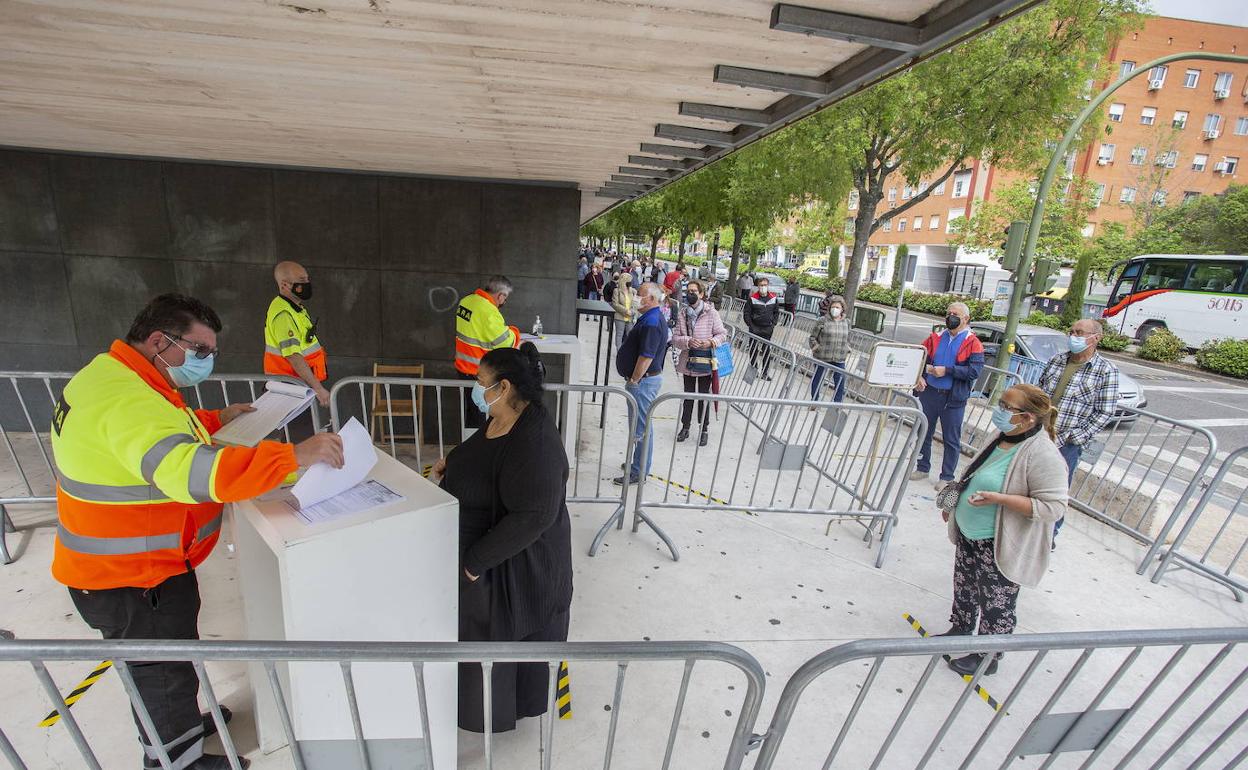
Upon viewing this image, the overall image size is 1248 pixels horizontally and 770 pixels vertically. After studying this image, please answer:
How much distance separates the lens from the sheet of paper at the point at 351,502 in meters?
1.92

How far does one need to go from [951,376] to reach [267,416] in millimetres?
5868

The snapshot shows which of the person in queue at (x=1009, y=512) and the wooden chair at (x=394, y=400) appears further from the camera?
the wooden chair at (x=394, y=400)

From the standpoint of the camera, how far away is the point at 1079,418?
4.66 metres

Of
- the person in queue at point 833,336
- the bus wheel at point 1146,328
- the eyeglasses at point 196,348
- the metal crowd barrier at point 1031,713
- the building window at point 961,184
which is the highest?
the building window at point 961,184

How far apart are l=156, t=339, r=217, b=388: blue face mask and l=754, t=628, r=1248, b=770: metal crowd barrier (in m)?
2.34

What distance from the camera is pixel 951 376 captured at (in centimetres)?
588

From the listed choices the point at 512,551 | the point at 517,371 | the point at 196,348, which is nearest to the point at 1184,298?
the point at 517,371

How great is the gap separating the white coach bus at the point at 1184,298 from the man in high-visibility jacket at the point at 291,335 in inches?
975

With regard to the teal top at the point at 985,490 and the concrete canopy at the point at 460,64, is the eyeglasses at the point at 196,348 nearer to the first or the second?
the concrete canopy at the point at 460,64

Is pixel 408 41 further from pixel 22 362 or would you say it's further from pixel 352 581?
pixel 22 362

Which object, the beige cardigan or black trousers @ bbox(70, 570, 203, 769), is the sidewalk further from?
the beige cardigan

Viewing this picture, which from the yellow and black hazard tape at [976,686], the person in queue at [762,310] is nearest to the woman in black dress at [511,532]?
the yellow and black hazard tape at [976,686]

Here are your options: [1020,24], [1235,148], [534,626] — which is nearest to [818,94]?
[534,626]

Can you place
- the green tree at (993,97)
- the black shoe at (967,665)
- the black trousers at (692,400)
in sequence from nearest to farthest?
the black shoe at (967,665) < the black trousers at (692,400) < the green tree at (993,97)
